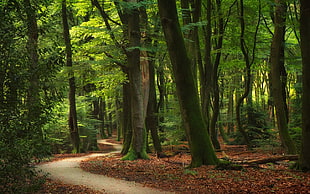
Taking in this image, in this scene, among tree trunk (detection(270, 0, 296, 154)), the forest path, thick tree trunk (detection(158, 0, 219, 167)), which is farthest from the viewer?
tree trunk (detection(270, 0, 296, 154))

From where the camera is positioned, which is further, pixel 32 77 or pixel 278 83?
pixel 278 83

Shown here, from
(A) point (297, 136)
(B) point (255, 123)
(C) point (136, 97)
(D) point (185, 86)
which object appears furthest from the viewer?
(B) point (255, 123)

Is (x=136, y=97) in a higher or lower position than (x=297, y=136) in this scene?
higher

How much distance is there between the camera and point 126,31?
1483 cm

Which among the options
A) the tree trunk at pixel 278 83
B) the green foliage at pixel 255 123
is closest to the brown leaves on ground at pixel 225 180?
the tree trunk at pixel 278 83

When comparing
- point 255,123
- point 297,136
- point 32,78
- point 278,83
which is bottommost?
point 297,136

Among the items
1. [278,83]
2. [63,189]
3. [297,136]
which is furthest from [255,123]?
[63,189]

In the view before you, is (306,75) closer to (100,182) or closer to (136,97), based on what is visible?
(100,182)

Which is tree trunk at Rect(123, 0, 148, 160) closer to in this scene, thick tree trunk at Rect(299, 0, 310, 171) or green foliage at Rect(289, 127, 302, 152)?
thick tree trunk at Rect(299, 0, 310, 171)

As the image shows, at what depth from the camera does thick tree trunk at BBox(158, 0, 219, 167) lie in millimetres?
9750

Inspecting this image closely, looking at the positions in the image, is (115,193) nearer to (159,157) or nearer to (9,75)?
(9,75)

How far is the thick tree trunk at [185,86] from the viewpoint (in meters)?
9.75

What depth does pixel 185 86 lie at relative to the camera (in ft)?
32.8

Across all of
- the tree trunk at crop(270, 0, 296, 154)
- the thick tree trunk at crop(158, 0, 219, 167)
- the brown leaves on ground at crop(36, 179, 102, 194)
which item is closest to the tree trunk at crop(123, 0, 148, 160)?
the thick tree trunk at crop(158, 0, 219, 167)
